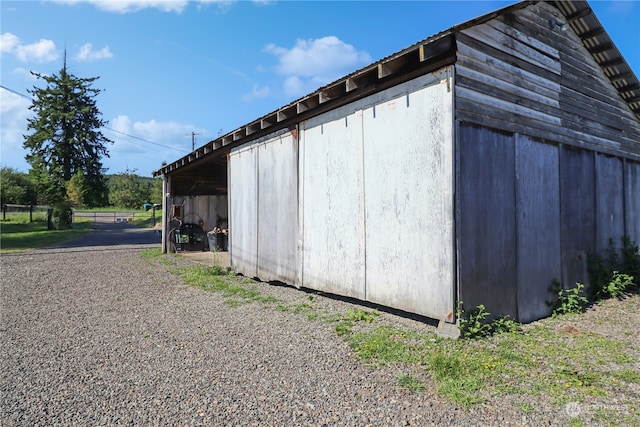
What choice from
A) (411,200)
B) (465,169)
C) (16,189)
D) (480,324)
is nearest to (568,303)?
(480,324)

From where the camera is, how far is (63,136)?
145 ft

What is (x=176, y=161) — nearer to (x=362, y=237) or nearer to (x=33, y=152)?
(x=362, y=237)

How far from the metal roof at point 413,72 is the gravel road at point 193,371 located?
331 centimetres

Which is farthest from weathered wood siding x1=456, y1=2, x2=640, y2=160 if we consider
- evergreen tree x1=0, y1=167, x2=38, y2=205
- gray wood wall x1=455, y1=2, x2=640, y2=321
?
evergreen tree x1=0, y1=167, x2=38, y2=205

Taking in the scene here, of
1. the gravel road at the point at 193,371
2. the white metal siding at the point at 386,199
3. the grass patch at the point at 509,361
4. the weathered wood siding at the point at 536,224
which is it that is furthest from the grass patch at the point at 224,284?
the weathered wood siding at the point at 536,224

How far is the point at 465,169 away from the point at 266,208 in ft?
15.6

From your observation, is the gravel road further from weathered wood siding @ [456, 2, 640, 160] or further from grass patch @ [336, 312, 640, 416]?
weathered wood siding @ [456, 2, 640, 160]

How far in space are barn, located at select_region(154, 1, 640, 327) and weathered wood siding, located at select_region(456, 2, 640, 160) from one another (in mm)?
26

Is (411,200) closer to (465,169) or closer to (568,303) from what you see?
(465,169)

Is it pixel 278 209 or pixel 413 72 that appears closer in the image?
pixel 413 72

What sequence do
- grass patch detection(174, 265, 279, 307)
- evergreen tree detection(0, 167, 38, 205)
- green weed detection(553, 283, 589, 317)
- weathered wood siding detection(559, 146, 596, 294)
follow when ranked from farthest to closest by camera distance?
evergreen tree detection(0, 167, 38, 205) → grass patch detection(174, 265, 279, 307) → weathered wood siding detection(559, 146, 596, 294) → green weed detection(553, 283, 589, 317)

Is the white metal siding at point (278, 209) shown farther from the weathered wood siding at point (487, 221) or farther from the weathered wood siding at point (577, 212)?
the weathered wood siding at point (577, 212)

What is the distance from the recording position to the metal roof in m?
4.54

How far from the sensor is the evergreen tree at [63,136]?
43.0m
